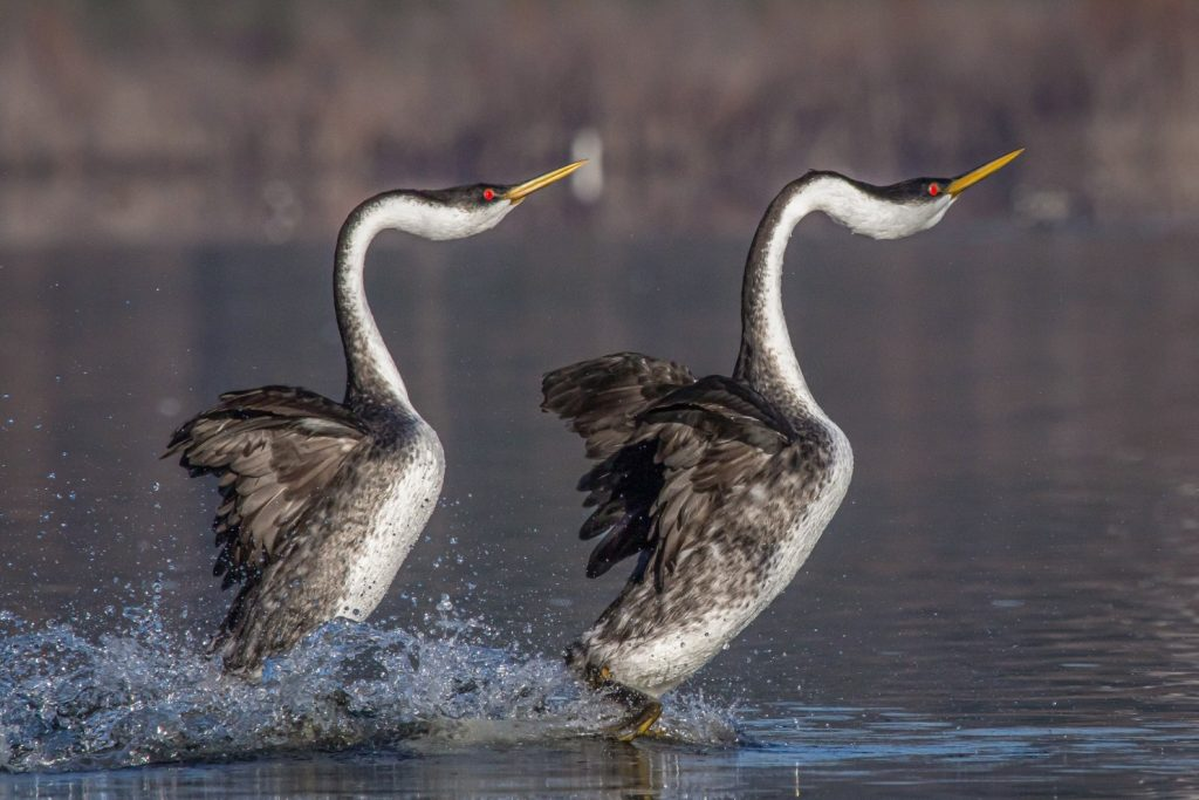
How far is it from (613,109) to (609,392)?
1324 inches

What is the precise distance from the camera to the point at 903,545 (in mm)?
11859

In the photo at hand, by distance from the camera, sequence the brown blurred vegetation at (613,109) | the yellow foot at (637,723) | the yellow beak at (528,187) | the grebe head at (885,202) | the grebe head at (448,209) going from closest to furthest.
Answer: the yellow foot at (637,723), the grebe head at (885,202), the grebe head at (448,209), the yellow beak at (528,187), the brown blurred vegetation at (613,109)

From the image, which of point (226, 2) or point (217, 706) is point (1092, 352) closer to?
point (217, 706)

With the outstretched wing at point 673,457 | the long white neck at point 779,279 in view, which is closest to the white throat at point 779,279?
the long white neck at point 779,279

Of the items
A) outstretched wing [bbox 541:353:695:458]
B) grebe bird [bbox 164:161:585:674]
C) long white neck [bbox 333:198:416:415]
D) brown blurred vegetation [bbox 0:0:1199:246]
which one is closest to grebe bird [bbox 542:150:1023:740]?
outstretched wing [bbox 541:353:695:458]

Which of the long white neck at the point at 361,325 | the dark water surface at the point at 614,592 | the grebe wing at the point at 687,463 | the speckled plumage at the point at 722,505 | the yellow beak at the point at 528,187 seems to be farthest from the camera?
the yellow beak at the point at 528,187

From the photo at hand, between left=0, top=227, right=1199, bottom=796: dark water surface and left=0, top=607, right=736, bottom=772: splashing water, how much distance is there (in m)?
0.01

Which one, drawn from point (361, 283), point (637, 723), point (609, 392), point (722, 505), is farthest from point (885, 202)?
point (637, 723)

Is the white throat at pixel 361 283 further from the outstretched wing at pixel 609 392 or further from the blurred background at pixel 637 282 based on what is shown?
the blurred background at pixel 637 282

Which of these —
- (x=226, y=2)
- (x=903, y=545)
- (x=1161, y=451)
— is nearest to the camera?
(x=903, y=545)

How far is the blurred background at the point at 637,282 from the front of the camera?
11.0 metres

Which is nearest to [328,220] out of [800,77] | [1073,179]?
[800,77]

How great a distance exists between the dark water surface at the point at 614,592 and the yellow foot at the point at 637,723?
2.8 inches

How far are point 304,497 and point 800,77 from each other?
1338 inches
